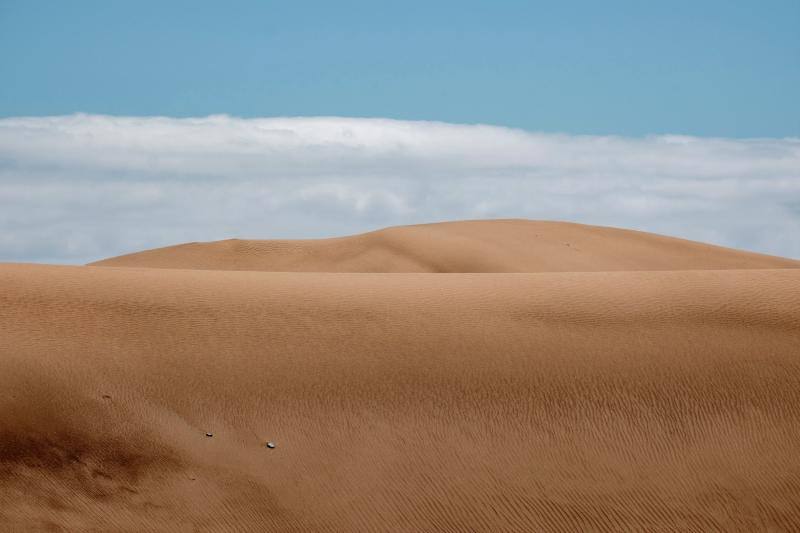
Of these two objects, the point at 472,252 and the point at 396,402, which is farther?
the point at 472,252

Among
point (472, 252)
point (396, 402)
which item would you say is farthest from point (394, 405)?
point (472, 252)

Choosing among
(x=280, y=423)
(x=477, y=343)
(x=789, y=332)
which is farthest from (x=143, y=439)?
(x=789, y=332)

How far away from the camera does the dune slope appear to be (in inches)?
324

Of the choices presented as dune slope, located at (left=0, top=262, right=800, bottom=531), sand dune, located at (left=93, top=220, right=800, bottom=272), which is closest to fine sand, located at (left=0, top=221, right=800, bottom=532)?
dune slope, located at (left=0, top=262, right=800, bottom=531)

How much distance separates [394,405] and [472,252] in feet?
46.5

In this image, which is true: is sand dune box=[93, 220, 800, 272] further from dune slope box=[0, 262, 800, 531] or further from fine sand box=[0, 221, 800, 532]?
dune slope box=[0, 262, 800, 531]

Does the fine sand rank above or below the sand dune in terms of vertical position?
below

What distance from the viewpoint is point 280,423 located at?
9008 mm

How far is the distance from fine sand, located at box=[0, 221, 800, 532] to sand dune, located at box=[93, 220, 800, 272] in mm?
11236

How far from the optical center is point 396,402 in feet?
30.5

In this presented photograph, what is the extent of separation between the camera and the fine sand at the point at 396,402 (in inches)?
324

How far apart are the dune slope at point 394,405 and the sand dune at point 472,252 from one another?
11.6 m

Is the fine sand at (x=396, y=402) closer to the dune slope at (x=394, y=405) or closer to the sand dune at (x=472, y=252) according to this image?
the dune slope at (x=394, y=405)

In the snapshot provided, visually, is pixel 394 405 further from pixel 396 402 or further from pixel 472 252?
pixel 472 252
